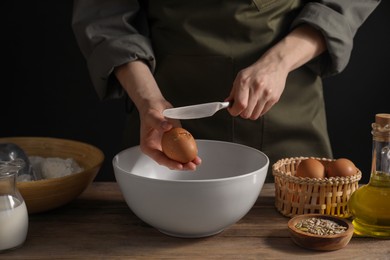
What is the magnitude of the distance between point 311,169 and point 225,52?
17.8 inches

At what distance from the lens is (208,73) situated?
174 centimetres

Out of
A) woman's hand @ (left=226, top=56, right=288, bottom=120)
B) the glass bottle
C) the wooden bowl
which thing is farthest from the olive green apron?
the glass bottle

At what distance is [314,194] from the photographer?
1376 millimetres

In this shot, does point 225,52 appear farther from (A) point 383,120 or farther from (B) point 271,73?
(A) point 383,120

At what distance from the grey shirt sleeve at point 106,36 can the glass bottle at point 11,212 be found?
1.58 feet

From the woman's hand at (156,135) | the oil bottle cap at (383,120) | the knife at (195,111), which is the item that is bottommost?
the woman's hand at (156,135)

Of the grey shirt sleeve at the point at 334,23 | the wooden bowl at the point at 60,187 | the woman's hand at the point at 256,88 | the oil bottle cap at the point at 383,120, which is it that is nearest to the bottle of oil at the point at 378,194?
the oil bottle cap at the point at 383,120

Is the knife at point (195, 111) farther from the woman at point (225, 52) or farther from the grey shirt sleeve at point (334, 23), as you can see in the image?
the grey shirt sleeve at point (334, 23)

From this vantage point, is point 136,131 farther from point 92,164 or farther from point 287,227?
point 287,227

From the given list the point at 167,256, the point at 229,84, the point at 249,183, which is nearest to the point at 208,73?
the point at 229,84

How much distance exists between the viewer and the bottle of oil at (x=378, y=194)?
126cm

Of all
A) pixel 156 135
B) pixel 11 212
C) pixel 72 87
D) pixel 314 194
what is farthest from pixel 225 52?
pixel 72 87

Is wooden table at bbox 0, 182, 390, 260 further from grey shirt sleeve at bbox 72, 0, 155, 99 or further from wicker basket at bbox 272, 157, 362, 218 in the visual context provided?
grey shirt sleeve at bbox 72, 0, 155, 99

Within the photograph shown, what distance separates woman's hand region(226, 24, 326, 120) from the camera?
4.54 feet
